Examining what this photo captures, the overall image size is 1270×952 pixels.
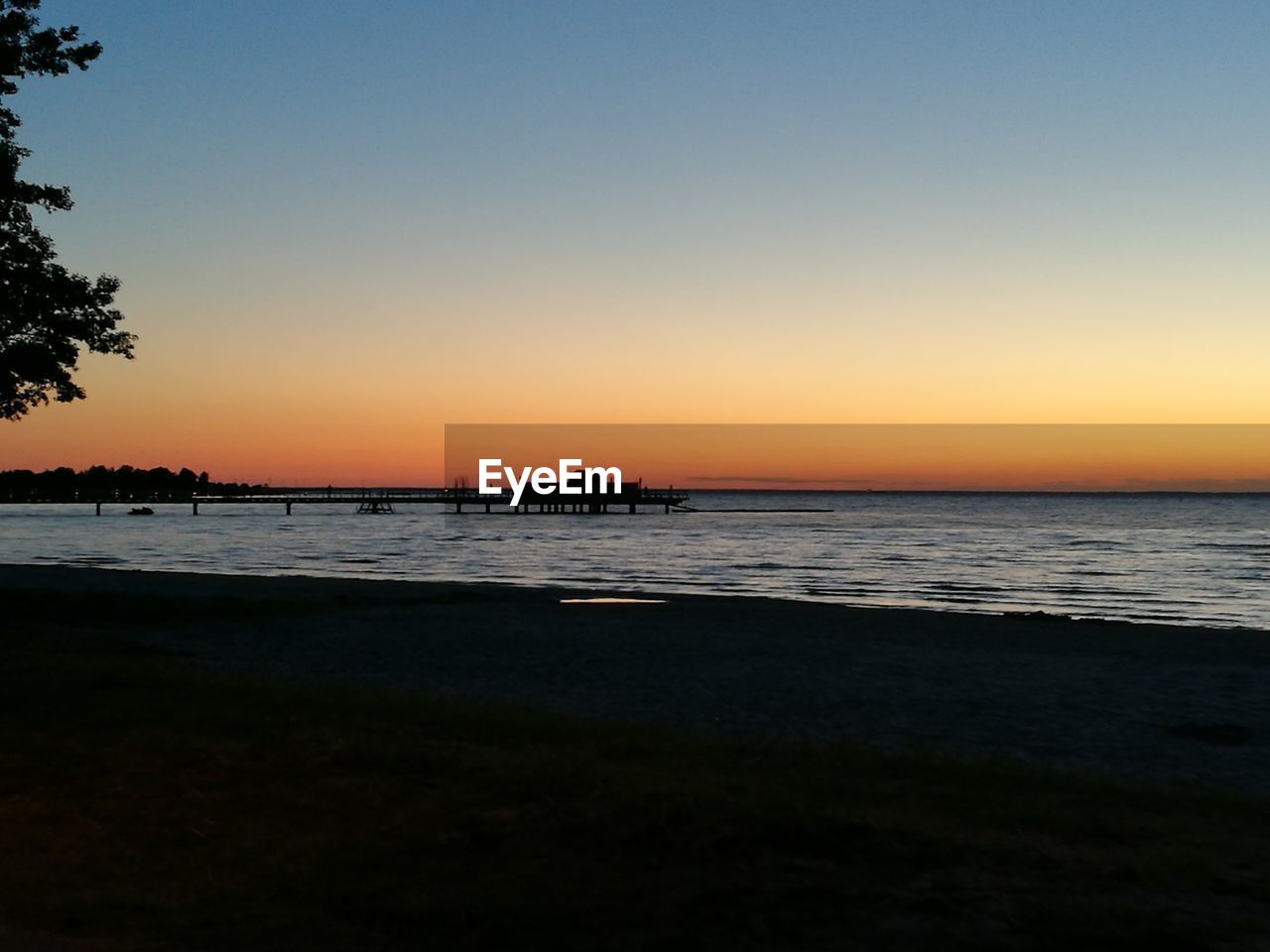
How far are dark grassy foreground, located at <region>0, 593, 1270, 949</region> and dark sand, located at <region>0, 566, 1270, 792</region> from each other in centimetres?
287

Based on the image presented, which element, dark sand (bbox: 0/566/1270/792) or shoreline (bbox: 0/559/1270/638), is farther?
shoreline (bbox: 0/559/1270/638)

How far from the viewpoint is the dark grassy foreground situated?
18.7 feet

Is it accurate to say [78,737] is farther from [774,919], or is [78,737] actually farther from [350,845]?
[774,919]

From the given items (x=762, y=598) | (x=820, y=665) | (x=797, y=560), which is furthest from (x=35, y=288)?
(x=797, y=560)

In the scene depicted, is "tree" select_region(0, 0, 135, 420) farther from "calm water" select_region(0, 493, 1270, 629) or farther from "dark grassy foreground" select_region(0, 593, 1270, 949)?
"calm water" select_region(0, 493, 1270, 629)

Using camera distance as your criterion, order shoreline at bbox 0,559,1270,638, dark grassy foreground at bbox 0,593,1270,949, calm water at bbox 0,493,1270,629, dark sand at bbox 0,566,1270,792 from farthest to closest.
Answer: calm water at bbox 0,493,1270,629 < shoreline at bbox 0,559,1270,638 < dark sand at bbox 0,566,1270,792 < dark grassy foreground at bbox 0,593,1270,949

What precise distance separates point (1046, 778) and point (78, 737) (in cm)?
850

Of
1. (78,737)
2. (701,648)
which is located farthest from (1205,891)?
(701,648)

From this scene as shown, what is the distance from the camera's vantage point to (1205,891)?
6.23 metres

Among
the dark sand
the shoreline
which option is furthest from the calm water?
the dark sand

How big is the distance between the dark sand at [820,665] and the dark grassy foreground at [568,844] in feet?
9.42

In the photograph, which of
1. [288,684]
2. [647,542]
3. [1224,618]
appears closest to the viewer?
[288,684]

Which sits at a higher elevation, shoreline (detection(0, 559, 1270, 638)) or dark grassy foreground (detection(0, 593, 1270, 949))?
dark grassy foreground (detection(0, 593, 1270, 949))

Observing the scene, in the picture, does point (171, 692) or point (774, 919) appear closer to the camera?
point (774, 919)
